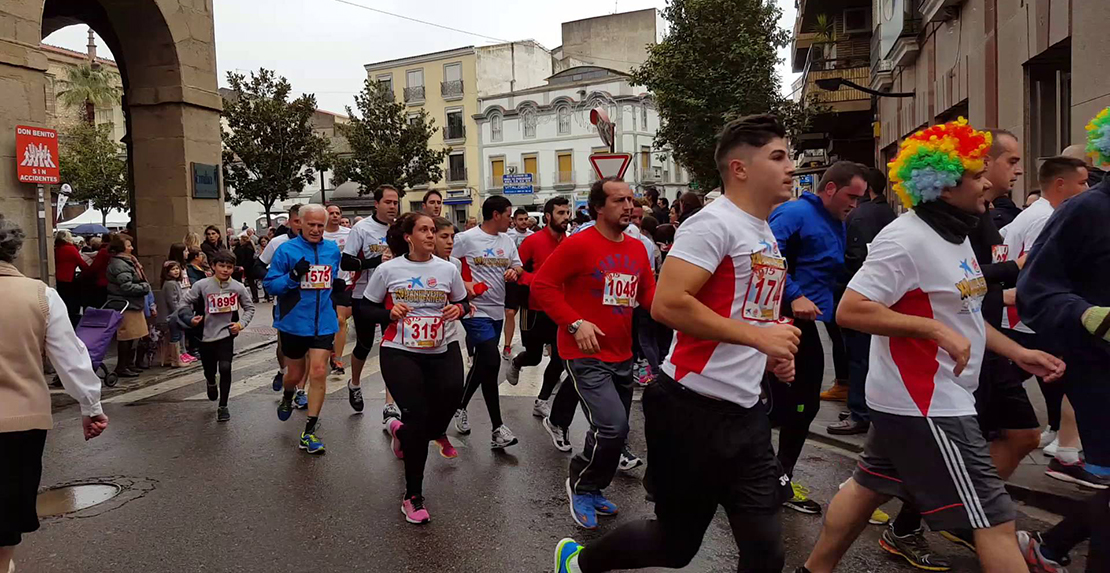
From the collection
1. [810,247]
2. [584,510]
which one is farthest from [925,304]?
[584,510]

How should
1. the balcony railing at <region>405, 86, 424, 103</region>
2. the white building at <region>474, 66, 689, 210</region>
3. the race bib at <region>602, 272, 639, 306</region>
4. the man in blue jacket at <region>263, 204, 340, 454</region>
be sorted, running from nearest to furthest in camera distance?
1. the race bib at <region>602, 272, 639, 306</region>
2. the man in blue jacket at <region>263, 204, 340, 454</region>
3. the white building at <region>474, 66, 689, 210</region>
4. the balcony railing at <region>405, 86, 424, 103</region>

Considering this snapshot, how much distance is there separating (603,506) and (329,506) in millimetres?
1720

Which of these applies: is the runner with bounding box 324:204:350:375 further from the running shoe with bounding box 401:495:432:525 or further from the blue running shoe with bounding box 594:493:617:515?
the blue running shoe with bounding box 594:493:617:515

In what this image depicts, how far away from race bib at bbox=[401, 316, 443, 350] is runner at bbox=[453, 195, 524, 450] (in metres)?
0.84

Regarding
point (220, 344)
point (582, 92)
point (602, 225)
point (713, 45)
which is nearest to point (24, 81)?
point (220, 344)

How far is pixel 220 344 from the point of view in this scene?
7906 millimetres

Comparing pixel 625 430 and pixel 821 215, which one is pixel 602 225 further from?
pixel 821 215

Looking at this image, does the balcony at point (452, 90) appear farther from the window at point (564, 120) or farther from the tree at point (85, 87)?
the tree at point (85, 87)

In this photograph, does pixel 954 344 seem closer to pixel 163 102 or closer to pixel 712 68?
pixel 163 102

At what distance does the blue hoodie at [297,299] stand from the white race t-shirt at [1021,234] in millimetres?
4979

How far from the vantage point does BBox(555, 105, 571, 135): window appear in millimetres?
57062

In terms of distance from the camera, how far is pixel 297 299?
6.68 m

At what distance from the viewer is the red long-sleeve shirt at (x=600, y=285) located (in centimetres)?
472

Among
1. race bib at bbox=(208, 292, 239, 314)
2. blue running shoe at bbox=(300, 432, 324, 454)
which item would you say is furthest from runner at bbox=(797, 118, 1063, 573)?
race bib at bbox=(208, 292, 239, 314)
